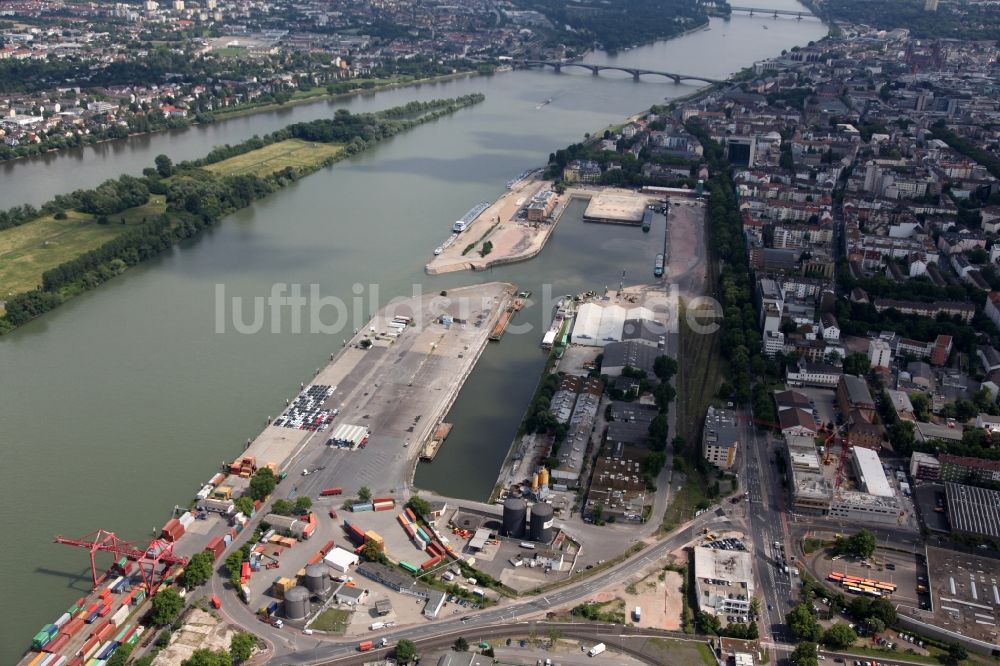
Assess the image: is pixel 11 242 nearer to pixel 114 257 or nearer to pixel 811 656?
pixel 114 257

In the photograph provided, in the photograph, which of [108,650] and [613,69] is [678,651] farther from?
[613,69]

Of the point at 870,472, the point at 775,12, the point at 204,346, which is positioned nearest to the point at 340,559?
the point at 204,346

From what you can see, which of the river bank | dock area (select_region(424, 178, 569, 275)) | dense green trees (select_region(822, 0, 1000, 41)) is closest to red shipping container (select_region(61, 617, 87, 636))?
dock area (select_region(424, 178, 569, 275))

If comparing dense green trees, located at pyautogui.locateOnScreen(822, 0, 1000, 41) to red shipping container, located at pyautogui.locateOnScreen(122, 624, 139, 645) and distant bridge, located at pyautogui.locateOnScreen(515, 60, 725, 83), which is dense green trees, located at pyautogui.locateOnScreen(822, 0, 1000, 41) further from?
red shipping container, located at pyautogui.locateOnScreen(122, 624, 139, 645)

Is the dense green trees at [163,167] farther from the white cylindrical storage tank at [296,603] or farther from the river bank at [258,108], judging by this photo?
the white cylindrical storage tank at [296,603]

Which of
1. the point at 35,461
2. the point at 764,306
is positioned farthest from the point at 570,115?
the point at 35,461
